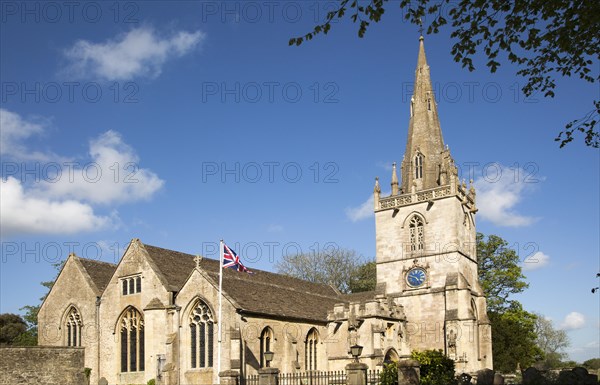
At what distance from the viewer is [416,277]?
45312mm

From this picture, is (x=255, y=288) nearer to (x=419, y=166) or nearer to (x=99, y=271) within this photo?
(x=99, y=271)

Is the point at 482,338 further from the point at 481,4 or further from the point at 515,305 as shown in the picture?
the point at 481,4

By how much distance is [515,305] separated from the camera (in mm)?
59594

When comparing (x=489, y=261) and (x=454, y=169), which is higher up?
(x=454, y=169)

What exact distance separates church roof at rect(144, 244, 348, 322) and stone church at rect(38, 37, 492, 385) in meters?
0.13

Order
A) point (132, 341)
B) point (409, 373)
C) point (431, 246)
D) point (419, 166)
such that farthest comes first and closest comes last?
1. point (419, 166)
2. point (431, 246)
3. point (132, 341)
4. point (409, 373)

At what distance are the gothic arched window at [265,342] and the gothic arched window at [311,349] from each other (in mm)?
3921

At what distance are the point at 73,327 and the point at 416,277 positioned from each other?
24280mm

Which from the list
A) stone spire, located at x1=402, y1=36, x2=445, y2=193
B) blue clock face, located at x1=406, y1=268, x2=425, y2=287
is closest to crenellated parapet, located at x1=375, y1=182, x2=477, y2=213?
stone spire, located at x1=402, y1=36, x2=445, y2=193

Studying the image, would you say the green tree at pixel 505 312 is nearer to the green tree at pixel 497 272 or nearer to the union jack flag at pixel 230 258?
the green tree at pixel 497 272

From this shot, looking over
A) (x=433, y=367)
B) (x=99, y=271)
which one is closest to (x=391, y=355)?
(x=433, y=367)

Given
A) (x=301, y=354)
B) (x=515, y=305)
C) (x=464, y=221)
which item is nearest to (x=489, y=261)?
(x=515, y=305)

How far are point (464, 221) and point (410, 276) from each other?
19.2 ft

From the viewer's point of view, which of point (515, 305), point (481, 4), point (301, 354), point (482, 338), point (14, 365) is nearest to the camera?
point (481, 4)
